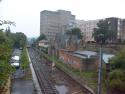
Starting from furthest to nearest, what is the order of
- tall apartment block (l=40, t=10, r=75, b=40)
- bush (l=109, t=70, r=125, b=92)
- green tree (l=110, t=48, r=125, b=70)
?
tall apartment block (l=40, t=10, r=75, b=40) → green tree (l=110, t=48, r=125, b=70) → bush (l=109, t=70, r=125, b=92)

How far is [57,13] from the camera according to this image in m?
142

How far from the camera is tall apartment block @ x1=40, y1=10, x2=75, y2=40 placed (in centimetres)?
13100

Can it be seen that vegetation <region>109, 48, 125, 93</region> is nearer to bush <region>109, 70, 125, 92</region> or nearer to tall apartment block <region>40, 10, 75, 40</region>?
bush <region>109, 70, 125, 92</region>

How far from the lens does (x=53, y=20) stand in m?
138

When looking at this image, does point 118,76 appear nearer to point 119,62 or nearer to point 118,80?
point 118,80

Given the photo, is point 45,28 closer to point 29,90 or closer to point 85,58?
point 85,58

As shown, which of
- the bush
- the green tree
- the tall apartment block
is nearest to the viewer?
the bush

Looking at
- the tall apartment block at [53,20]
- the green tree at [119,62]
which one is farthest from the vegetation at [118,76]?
the tall apartment block at [53,20]

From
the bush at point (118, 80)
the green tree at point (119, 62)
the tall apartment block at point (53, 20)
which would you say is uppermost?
the tall apartment block at point (53, 20)

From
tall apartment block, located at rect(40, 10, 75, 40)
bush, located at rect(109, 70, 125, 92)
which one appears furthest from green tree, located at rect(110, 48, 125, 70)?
tall apartment block, located at rect(40, 10, 75, 40)

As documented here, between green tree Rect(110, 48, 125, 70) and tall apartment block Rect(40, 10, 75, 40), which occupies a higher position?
tall apartment block Rect(40, 10, 75, 40)

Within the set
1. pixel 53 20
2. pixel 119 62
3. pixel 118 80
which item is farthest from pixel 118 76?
pixel 53 20

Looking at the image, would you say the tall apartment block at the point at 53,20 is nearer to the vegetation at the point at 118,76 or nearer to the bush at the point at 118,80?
the vegetation at the point at 118,76

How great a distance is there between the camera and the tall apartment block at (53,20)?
131 m
